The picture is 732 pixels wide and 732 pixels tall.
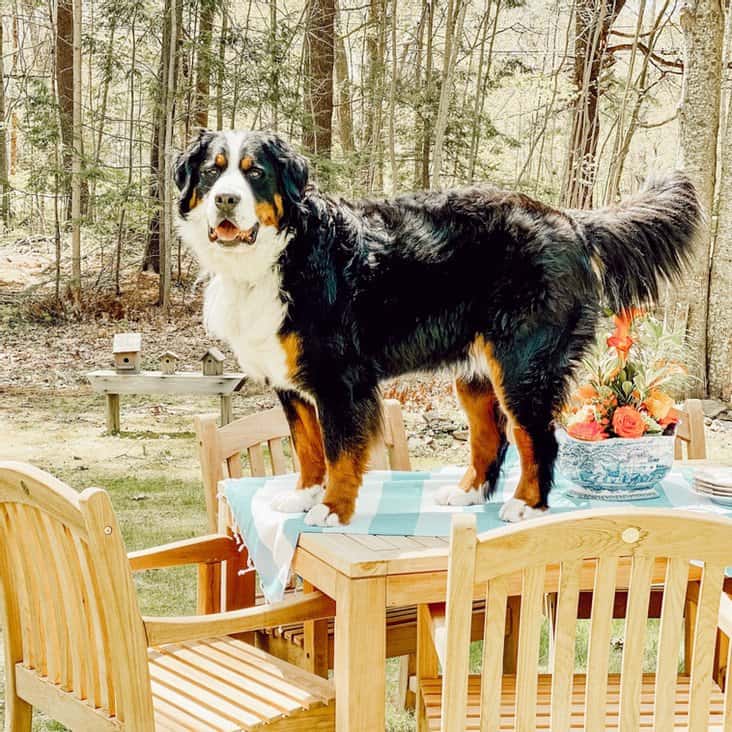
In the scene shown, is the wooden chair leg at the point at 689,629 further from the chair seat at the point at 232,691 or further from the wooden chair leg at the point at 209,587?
the wooden chair leg at the point at 209,587

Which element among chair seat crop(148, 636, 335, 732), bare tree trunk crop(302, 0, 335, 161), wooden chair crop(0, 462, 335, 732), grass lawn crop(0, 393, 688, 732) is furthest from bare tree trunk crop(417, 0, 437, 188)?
wooden chair crop(0, 462, 335, 732)

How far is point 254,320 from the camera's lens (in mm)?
2428

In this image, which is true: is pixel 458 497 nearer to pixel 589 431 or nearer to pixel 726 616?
pixel 589 431

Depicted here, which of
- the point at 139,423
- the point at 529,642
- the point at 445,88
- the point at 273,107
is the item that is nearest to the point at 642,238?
the point at 529,642

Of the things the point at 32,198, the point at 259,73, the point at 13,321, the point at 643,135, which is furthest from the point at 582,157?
the point at 643,135

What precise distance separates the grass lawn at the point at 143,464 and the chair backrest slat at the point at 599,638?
1.55 metres

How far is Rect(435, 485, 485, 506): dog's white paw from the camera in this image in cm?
262

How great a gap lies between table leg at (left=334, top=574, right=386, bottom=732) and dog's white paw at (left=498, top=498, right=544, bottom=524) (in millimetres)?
569

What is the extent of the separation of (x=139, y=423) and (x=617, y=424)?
5567 millimetres

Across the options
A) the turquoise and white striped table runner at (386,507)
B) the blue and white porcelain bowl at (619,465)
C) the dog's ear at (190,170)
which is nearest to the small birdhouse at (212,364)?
the turquoise and white striped table runner at (386,507)

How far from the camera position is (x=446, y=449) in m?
6.80

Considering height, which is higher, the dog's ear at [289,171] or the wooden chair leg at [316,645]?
the dog's ear at [289,171]

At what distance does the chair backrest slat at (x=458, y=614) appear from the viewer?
140cm

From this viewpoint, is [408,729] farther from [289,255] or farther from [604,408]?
[289,255]
